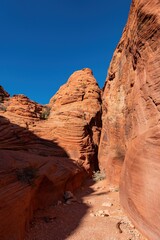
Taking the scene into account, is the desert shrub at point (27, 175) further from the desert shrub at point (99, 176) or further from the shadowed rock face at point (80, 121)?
the desert shrub at point (99, 176)

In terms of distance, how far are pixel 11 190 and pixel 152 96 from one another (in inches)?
184

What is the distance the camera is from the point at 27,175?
22.3 feet

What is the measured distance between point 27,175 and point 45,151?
538 cm

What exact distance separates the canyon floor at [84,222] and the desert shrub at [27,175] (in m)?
1.24

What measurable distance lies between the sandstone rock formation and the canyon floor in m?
0.45

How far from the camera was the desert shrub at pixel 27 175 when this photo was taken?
21.3 ft

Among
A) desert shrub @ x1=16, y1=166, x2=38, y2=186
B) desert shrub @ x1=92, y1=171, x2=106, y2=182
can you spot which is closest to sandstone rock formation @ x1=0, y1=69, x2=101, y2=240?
desert shrub @ x1=16, y1=166, x2=38, y2=186

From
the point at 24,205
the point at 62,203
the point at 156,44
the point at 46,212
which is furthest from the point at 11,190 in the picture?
the point at 156,44

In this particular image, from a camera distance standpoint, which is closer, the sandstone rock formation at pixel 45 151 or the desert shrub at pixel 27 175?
the sandstone rock formation at pixel 45 151

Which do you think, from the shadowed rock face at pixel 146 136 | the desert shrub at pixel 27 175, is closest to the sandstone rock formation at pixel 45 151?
the desert shrub at pixel 27 175

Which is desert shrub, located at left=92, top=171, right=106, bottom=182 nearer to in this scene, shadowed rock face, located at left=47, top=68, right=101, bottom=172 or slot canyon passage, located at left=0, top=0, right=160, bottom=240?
slot canyon passage, located at left=0, top=0, right=160, bottom=240

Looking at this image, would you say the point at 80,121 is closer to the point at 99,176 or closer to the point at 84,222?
the point at 99,176

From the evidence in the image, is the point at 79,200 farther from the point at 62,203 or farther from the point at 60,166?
the point at 60,166

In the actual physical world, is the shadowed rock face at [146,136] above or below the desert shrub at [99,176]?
above
